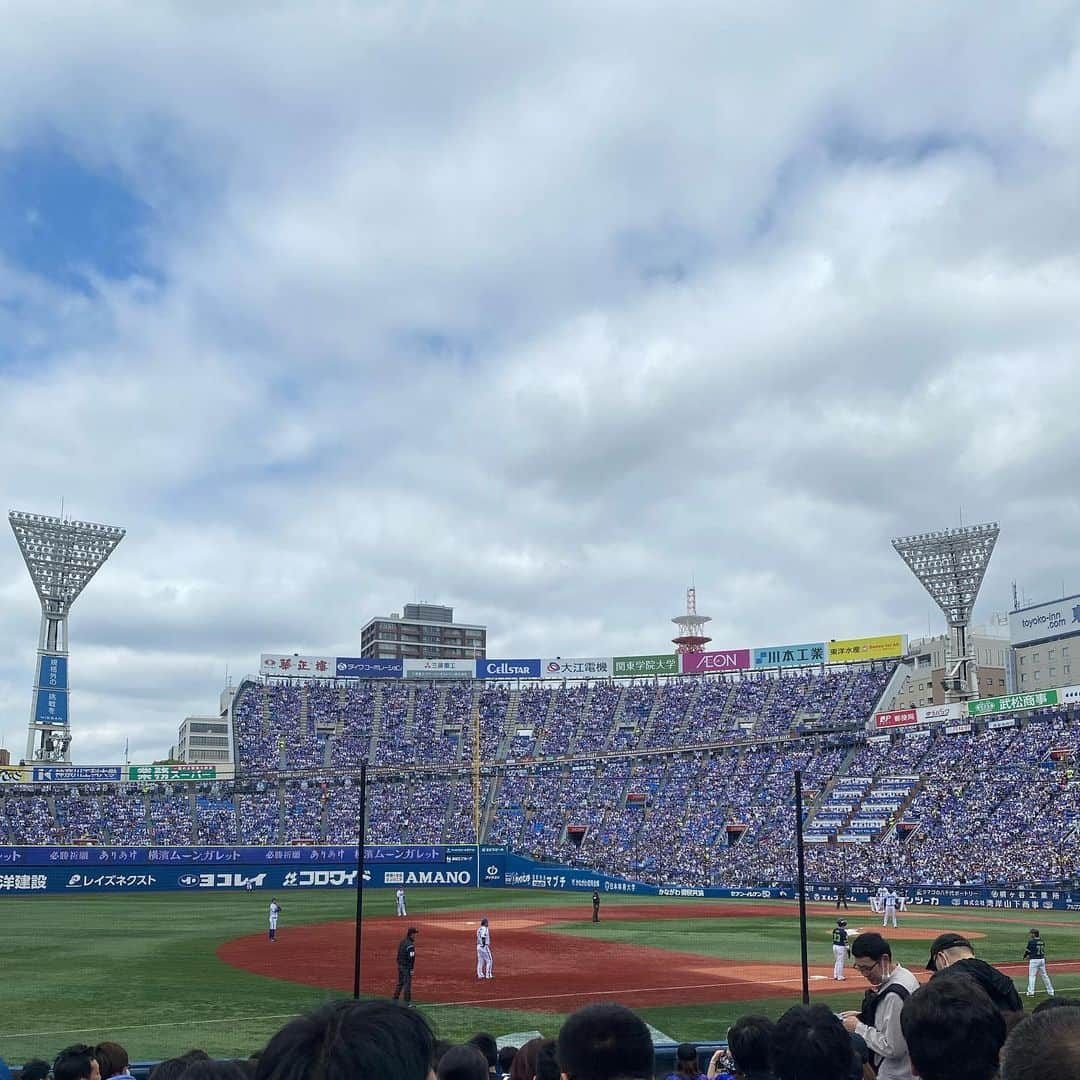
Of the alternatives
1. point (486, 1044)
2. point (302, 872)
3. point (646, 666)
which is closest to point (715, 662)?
point (646, 666)

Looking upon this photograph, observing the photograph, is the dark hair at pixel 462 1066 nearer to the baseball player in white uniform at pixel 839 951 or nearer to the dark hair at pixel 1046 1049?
the dark hair at pixel 1046 1049

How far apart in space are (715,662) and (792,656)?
725cm

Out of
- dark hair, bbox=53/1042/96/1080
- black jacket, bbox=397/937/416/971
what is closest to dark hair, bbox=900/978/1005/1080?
dark hair, bbox=53/1042/96/1080

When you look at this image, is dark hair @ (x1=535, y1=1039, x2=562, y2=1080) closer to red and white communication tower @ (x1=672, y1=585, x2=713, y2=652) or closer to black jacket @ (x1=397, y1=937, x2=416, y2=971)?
black jacket @ (x1=397, y1=937, x2=416, y2=971)

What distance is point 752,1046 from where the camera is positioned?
22.9 ft

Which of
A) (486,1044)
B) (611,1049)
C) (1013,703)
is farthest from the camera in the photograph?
(1013,703)

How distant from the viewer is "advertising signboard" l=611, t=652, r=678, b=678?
98.6 metres

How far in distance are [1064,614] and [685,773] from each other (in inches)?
1476

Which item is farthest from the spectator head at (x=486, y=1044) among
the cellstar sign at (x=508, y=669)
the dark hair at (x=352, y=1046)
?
the cellstar sign at (x=508, y=669)

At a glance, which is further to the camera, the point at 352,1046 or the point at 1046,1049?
the point at 1046,1049

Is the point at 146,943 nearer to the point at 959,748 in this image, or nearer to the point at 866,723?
the point at 959,748

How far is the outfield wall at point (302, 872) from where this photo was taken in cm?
6266

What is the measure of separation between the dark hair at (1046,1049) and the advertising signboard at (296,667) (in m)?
100

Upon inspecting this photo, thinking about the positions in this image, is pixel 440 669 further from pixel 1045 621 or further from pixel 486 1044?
pixel 486 1044
